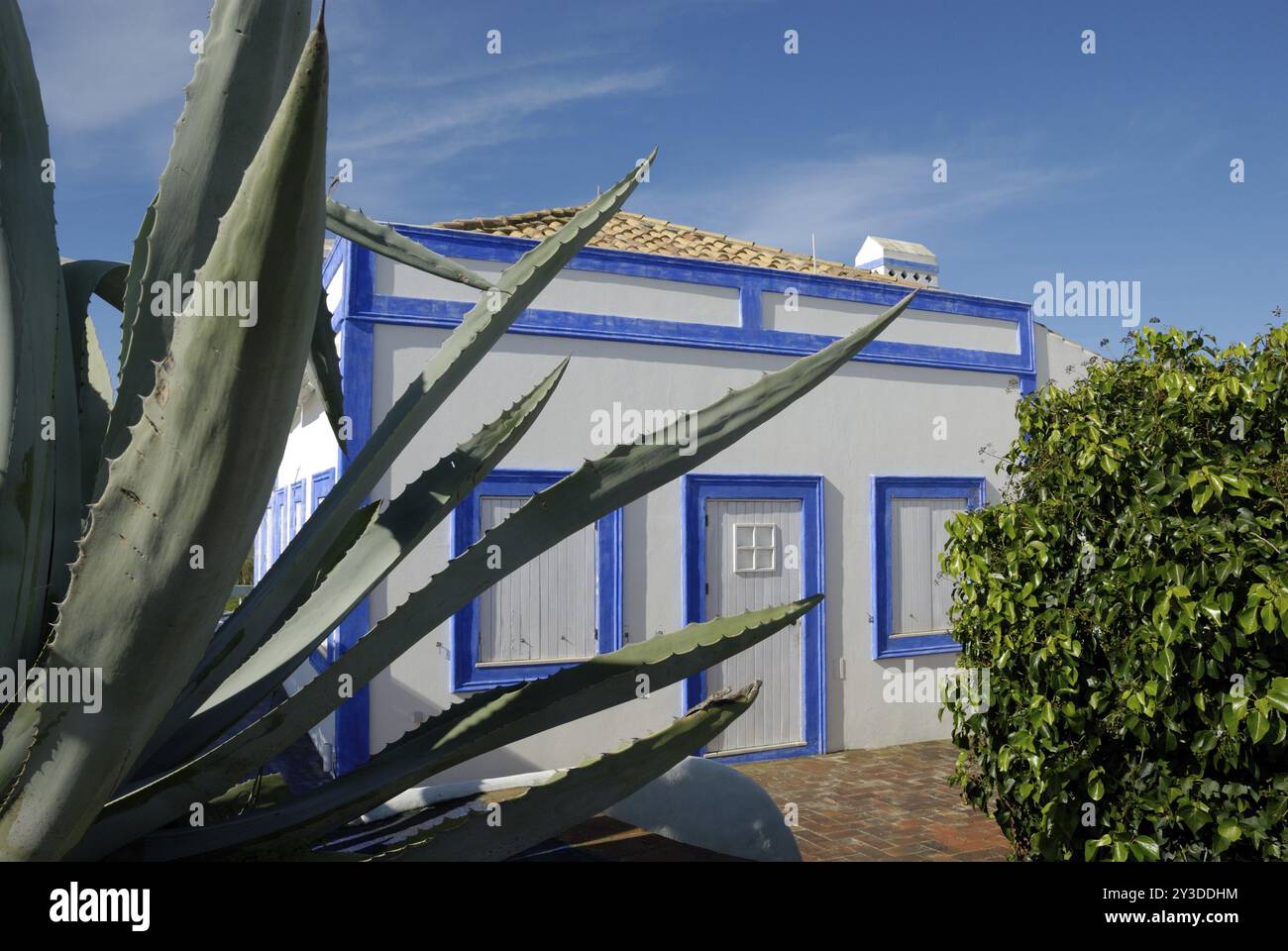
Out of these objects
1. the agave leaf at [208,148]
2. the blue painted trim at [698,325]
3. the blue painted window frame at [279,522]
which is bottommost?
the blue painted window frame at [279,522]

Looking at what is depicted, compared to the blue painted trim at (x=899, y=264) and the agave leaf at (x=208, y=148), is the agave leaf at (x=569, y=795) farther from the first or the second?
the blue painted trim at (x=899, y=264)

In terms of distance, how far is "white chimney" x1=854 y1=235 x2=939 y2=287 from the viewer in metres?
12.5

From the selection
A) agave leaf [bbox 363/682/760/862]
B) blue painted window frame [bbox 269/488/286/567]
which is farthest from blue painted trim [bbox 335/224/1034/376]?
agave leaf [bbox 363/682/760/862]

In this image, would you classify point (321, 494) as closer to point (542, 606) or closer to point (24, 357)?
point (542, 606)

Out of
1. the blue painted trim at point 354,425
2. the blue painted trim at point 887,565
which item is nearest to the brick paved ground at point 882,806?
the blue painted trim at point 887,565

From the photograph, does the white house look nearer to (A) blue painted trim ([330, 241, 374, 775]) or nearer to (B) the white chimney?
(A) blue painted trim ([330, 241, 374, 775])

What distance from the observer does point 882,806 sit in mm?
7371

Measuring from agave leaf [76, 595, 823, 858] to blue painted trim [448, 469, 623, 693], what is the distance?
542 cm

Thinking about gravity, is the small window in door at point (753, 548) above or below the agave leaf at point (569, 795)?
above

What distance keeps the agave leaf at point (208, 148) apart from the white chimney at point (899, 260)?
37.2 ft

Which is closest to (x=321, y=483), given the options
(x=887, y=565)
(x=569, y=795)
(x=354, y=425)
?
(x=354, y=425)

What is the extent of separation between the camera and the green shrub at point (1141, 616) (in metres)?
3.05
